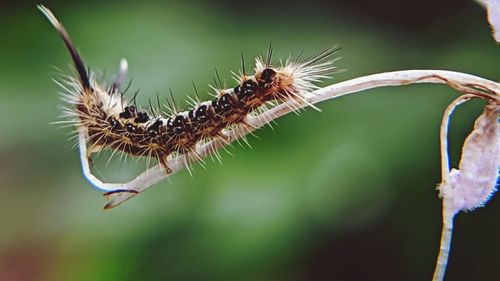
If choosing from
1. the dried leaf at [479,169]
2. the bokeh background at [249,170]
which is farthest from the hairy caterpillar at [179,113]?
the bokeh background at [249,170]

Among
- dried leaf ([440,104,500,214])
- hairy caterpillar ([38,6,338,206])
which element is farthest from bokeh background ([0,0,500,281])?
dried leaf ([440,104,500,214])

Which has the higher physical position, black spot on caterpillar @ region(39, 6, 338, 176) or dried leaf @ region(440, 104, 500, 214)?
black spot on caterpillar @ region(39, 6, 338, 176)

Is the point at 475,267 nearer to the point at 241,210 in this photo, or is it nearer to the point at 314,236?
the point at 314,236

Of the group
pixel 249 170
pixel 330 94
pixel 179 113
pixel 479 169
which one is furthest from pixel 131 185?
pixel 249 170

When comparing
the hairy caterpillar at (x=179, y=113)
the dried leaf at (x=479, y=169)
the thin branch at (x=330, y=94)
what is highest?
the hairy caterpillar at (x=179, y=113)

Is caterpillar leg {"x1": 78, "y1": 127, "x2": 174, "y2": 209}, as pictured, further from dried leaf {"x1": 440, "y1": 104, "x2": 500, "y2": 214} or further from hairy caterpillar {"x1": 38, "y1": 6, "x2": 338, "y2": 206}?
dried leaf {"x1": 440, "y1": 104, "x2": 500, "y2": 214}

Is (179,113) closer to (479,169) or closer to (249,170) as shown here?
(479,169)

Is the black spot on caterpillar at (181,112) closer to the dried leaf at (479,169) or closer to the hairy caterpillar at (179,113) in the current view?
the hairy caterpillar at (179,113)

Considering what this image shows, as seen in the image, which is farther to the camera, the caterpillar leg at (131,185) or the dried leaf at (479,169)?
the caterpillar leg at (131,185)
